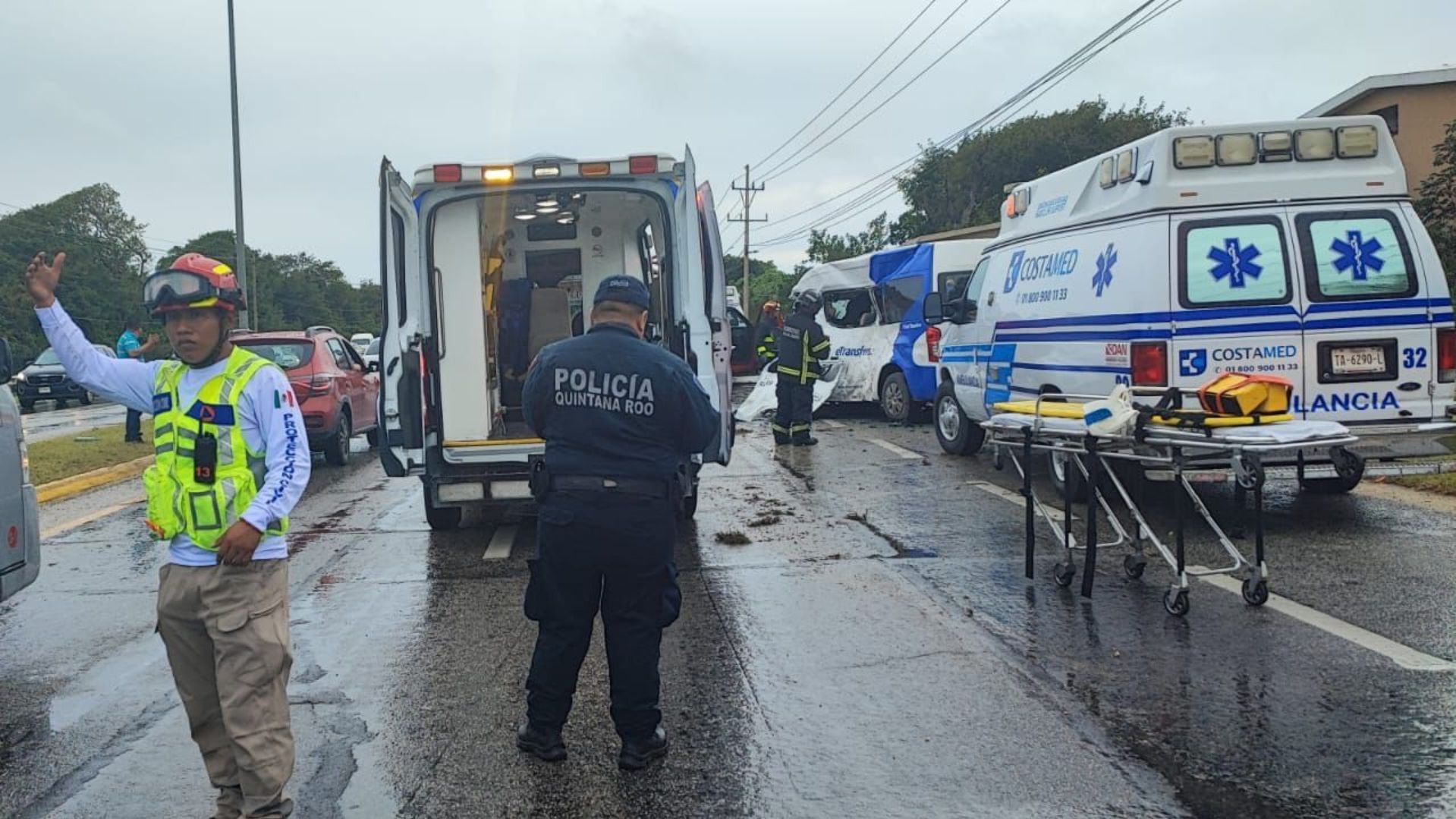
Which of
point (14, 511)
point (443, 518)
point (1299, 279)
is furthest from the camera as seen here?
point (443, 518)

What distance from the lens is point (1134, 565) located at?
23.1 feet

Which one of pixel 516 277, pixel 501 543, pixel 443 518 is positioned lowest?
pixel 501 543

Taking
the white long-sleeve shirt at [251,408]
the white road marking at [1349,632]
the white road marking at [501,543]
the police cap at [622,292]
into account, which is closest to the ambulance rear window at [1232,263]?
the white road marking at [1349,632]

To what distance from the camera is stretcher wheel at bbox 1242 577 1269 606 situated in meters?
6.26

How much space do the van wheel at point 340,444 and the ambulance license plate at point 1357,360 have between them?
400 inches

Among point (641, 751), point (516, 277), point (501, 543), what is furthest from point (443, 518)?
point (641, 751)

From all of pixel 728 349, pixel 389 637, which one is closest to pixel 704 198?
pixel 728 349

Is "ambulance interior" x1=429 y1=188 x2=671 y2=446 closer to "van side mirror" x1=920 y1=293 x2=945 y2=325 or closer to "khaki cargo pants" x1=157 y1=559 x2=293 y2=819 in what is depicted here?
"van side mirror" x1=920 y1=293 x2=945 y2=325

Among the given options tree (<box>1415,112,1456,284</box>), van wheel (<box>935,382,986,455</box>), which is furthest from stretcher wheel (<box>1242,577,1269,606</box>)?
tree (<box>1415,112,1456,284</box>)

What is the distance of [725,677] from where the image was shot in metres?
5.46

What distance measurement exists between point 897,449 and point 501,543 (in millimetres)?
6238

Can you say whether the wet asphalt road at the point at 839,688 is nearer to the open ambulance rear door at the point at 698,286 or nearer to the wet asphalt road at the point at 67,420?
the open ambulance rear door at the point at 698,286

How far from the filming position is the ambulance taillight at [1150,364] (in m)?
8.25

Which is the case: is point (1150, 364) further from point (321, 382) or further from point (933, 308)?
point (321, 382)
